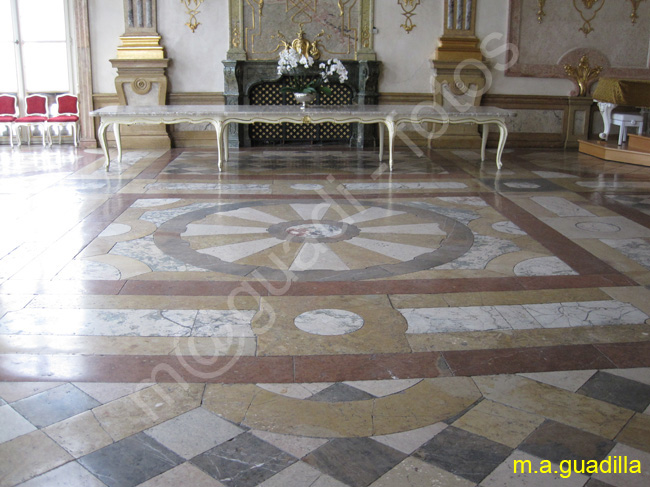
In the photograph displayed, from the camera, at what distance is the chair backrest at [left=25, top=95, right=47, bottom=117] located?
9.92 meters

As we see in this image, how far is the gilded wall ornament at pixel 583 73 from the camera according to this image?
9.74 m

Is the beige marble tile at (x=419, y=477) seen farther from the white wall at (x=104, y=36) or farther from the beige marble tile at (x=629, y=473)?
the white wall at (x=104, y=36)

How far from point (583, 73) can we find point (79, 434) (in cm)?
934

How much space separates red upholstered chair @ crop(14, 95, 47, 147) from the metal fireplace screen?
3.06m

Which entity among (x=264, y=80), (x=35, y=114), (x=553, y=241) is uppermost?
(x=264, y=80)

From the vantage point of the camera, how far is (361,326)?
3256 millimetres

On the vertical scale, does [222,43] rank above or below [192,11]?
below

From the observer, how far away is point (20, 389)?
102 inches

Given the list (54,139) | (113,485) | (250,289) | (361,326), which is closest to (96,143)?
(54,139)

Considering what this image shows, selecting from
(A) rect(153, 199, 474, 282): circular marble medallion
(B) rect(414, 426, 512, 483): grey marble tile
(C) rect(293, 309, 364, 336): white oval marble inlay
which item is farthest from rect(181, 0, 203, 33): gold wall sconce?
(B) rect(414, 426, 512, 483): grey marble tile

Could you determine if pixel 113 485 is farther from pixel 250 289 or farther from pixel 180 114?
pixel 180 114

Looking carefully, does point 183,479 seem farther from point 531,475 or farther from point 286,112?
point 286,112

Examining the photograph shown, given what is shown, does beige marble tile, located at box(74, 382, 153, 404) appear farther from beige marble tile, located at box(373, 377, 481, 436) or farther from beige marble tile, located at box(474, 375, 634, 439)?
beige marble tile, located at box(474, 375, 634, 439)

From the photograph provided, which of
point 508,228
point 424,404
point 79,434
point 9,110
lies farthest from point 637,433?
point 9,110
